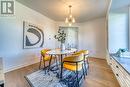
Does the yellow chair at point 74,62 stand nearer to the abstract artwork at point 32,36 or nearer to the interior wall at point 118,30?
the interior wall at point 118,30

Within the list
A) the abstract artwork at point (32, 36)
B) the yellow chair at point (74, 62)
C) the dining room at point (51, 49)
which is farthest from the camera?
the abstract artwork at point (32, 36)

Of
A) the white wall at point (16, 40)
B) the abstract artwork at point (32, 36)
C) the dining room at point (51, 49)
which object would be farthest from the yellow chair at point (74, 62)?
the abstract artwork at point (32, 36)

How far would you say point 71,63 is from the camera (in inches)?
108

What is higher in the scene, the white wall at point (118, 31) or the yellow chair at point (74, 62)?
the white wall at point (118, 31)

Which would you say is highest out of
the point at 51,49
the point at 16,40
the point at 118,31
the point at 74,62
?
the point at 118,31

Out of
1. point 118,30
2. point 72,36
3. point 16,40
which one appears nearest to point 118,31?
point 118,30

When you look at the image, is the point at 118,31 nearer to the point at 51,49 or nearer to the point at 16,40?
the point at 51,49

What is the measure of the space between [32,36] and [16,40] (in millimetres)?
874

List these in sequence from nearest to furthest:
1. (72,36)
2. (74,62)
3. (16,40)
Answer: (74,62)
(16,40)
(72,36)

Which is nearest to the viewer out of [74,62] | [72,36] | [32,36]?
[74,62]

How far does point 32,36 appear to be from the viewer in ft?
15.9

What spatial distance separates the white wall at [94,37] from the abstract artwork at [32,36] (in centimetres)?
305

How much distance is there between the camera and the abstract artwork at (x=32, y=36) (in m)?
4.45

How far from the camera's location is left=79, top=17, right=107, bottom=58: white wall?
6.29 meters
